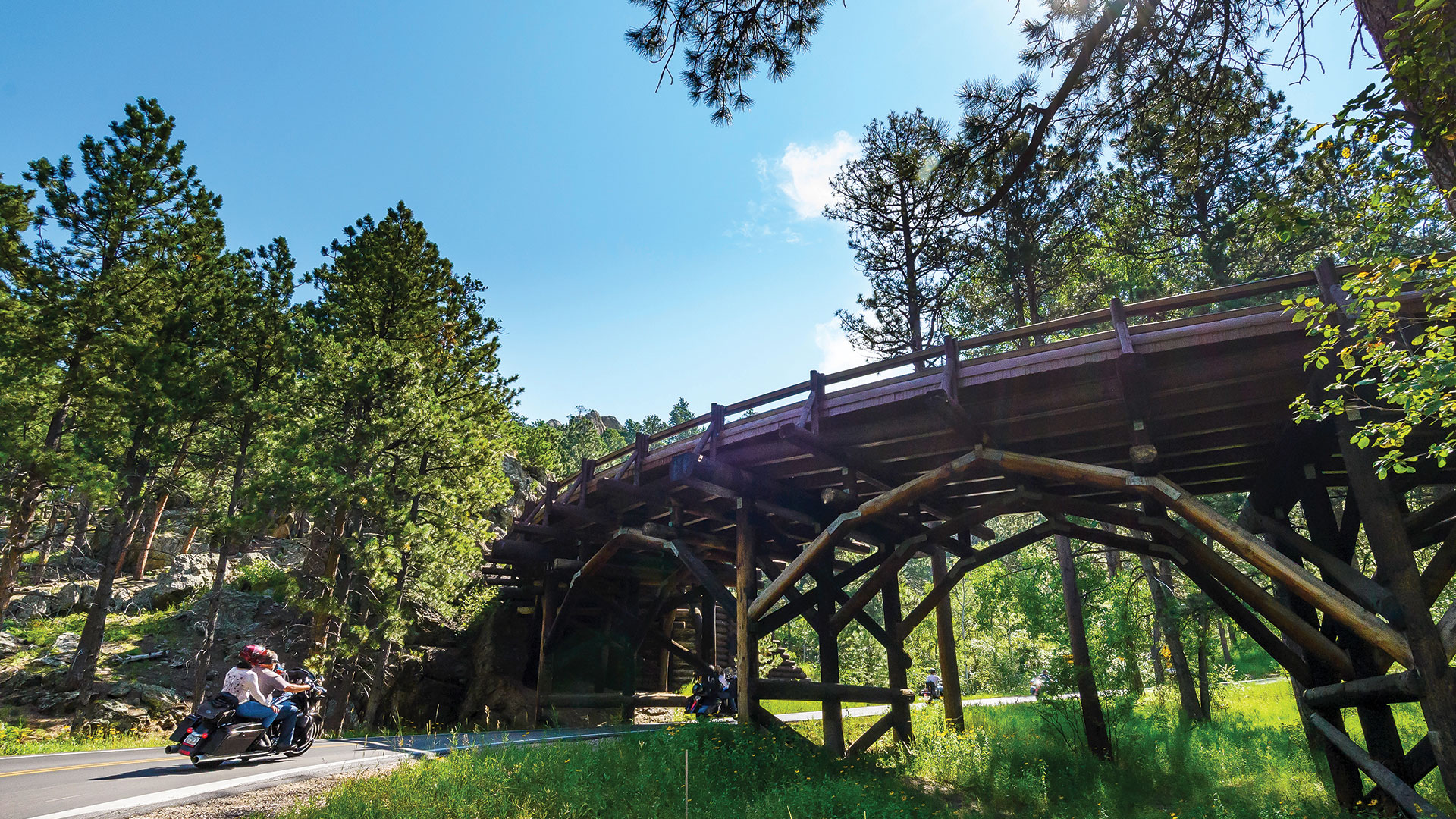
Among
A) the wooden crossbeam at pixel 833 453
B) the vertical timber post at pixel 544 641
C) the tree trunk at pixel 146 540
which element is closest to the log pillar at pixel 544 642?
the vertical timber post at pixel 544 641

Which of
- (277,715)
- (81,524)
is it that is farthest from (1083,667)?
(81,524)

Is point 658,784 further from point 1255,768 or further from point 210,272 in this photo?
point 210,272

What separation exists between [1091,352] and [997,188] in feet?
7.62

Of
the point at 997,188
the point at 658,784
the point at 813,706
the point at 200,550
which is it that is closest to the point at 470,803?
the point at 658,784

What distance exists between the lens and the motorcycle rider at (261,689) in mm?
9125

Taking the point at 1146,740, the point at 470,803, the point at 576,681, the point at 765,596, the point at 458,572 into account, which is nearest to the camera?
the point at 470,803

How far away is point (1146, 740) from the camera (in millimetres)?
13602

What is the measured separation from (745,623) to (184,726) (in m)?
7.46

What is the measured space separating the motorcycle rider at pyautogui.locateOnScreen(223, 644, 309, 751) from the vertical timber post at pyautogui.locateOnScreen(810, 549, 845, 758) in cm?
797

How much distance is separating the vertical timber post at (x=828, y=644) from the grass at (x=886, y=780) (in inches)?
30.5

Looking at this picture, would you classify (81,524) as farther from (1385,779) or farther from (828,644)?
(1385,779)

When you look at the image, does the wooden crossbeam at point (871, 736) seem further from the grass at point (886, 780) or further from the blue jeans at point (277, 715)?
Answer: the blue jeans at point (277, 715)

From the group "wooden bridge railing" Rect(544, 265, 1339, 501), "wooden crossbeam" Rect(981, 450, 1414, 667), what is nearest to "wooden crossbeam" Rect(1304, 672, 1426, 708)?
"wooden crossbeam" Rect(981, 450, 1414, 667)

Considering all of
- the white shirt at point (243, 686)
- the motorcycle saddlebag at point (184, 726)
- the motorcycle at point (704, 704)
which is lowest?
the motorcycle at point (704, 704)
